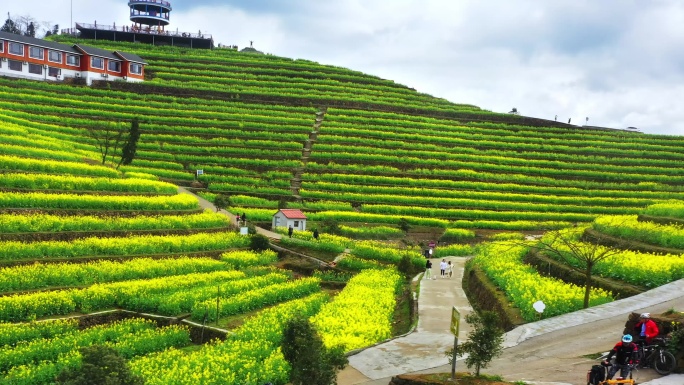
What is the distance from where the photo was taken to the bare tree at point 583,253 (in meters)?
17.8

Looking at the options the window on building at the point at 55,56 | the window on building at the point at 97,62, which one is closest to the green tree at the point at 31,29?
the window on building at the point at 97,62

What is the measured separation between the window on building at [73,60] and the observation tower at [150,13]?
1111 inches

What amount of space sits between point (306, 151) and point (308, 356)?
47.0 metres

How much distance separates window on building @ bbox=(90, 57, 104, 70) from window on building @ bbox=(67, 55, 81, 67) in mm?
1592

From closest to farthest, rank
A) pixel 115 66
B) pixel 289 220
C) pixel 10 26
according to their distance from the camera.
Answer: pixel 289 220, pixel 115 66, pixel 10 26

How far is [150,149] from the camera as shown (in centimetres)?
5266

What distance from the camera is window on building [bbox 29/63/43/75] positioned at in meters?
65.9

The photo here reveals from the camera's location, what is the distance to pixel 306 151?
189 feet

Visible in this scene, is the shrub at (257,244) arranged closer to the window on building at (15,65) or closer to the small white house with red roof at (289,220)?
the small white house with red roof at (289,220)

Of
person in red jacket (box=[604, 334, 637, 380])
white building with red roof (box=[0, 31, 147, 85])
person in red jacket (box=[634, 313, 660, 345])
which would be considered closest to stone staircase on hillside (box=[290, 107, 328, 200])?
white building with red roof (box=[0, 31, 147, 85])

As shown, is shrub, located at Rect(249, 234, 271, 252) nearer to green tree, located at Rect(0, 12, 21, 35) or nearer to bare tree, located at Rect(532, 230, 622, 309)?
bare tree, located at Rect(532, 230, 622, 309)

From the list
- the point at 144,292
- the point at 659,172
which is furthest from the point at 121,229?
the point at 659,172

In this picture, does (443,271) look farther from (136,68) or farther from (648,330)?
(136,68)

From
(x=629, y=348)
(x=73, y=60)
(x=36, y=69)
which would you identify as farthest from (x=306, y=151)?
(x=629, y=348)
